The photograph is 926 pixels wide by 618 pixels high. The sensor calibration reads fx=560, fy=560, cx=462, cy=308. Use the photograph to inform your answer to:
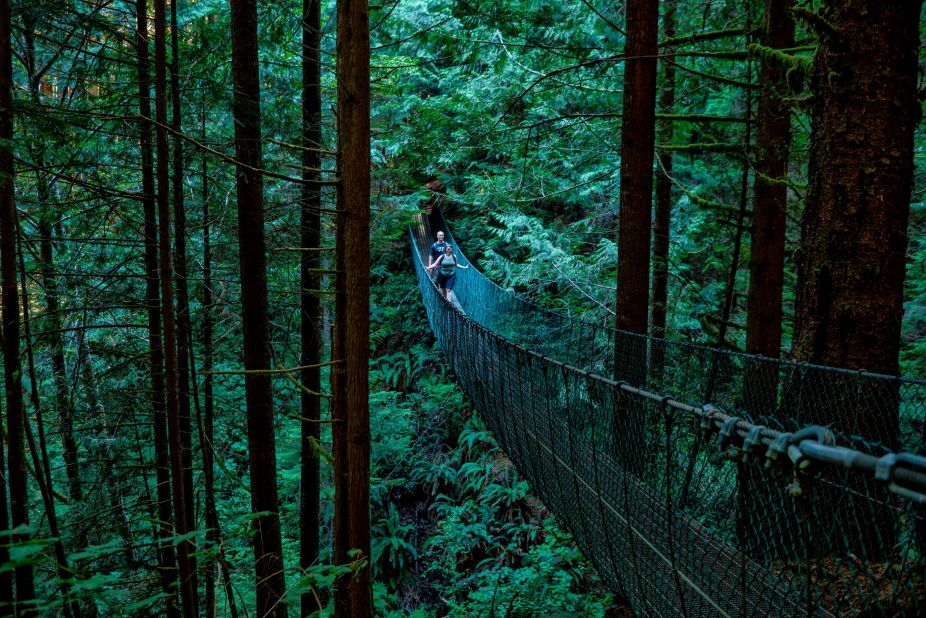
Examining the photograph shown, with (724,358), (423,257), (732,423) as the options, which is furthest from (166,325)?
(423,257)

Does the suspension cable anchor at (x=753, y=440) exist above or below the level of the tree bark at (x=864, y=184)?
below

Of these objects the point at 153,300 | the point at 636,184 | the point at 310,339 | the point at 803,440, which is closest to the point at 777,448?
the point at 803,440

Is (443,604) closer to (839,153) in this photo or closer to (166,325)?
(166,325)

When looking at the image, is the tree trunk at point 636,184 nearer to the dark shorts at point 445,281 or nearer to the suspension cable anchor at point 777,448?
the suspension cable anchor at point 777,448

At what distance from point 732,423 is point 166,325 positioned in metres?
2.34

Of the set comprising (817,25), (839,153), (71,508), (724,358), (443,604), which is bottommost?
(443,604)

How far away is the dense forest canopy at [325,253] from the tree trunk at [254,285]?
0.05 feet

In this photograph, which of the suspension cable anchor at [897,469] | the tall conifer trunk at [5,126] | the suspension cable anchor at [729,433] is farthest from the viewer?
the tall conifer trunk at [5,126]

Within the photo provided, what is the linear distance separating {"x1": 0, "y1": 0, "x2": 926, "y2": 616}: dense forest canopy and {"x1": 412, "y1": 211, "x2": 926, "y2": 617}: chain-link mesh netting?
23 centimetres

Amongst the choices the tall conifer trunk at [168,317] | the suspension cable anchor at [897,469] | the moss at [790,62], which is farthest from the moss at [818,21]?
the tall conifer trunk at [168,317]

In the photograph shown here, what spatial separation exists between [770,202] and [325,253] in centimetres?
322

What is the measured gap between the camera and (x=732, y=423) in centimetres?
106

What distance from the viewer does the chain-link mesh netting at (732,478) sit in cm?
94

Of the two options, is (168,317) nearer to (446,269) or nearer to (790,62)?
(790,62)
